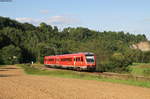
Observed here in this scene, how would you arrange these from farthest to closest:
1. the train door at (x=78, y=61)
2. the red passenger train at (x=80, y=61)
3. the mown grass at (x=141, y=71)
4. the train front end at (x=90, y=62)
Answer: the train door at (x=78, y=61), the red passenger train at (x=80, y=61), the train front end at (x=90, y=62), the mown grass at (x=141, y=71)

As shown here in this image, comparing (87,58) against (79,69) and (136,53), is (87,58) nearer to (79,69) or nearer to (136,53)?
(79,69)

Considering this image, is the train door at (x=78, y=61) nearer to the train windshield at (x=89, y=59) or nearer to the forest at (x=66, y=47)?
the train windshield at (x=89, y=59)

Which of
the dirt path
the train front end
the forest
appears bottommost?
the dirt path

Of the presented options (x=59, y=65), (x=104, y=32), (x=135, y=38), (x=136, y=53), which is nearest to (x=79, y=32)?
(x=104, y=32)

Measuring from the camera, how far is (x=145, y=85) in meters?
23.0

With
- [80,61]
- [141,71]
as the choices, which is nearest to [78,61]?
[80,61]

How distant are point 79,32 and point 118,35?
26016 mm

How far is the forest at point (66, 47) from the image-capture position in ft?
160

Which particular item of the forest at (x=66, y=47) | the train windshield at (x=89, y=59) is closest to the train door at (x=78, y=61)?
the train windshield at (x=89, y=59)

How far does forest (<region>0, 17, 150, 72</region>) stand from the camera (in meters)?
48.9

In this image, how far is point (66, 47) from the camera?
131375mm

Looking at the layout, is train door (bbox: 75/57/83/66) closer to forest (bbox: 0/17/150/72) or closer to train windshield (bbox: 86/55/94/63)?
train windshield (bbox: 86/55/94/63)

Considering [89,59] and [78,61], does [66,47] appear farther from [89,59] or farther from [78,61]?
[89,59]

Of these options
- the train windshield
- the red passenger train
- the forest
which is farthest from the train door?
the forest
